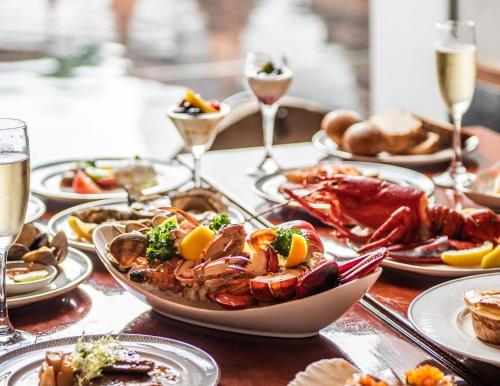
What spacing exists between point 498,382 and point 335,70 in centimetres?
642

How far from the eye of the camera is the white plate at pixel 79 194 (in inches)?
81.8

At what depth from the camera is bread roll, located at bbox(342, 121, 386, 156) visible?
239 centimetres

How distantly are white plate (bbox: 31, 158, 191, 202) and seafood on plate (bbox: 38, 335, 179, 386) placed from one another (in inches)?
36.4

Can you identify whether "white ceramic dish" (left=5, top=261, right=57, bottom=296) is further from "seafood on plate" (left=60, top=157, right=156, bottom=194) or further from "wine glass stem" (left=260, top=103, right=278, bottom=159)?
"wine glass stem" (left=260, top=103, right=278, bottom=159)

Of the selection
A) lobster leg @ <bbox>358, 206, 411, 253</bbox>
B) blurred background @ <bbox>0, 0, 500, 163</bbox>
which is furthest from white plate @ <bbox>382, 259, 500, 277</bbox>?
blurred background @ <bbox>0, 0, 500, 163</bbox>

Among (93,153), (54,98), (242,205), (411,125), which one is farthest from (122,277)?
(54,98)

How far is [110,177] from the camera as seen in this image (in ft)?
7.21

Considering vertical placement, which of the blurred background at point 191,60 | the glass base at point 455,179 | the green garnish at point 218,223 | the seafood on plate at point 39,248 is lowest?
the blurred background at point 191,60

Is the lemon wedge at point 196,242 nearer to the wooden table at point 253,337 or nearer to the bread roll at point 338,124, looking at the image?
the wooden table at point 253,337

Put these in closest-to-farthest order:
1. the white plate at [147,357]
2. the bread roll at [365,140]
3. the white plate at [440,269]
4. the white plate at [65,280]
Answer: the white plate at [147,357] → the white plate at [65,280] → the white plate at [440,269] → the bread roll at [365,140]

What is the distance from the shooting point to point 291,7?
902 centimetres

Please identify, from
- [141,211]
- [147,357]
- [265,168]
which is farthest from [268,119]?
[147,357]

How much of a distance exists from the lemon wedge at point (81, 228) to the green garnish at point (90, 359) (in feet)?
2.16

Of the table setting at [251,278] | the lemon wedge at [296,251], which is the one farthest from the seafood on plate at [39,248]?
the lemon wedge at [296,251]
